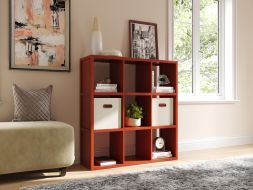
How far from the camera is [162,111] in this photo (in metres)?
3.42

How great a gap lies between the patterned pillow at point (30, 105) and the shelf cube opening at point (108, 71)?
0.68 metres

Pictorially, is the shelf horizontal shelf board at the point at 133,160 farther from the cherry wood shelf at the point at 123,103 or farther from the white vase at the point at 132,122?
the white vase at the point at 132,122

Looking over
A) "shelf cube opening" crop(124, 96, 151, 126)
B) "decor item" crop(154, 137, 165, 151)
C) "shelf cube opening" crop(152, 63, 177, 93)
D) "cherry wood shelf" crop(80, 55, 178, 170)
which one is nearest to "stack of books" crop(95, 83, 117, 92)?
"cherry wood shelf" crop(80, 55, 178, 170)

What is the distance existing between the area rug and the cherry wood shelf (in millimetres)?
516

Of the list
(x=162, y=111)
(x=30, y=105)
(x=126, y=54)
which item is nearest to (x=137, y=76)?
(x=126, y=54)

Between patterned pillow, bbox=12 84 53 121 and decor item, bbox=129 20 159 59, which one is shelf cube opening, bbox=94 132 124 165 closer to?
patterned pillow, bbox=12 84 53 121

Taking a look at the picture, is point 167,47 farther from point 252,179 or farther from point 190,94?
point 252,179

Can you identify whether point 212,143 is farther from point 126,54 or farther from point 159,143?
point 126,54

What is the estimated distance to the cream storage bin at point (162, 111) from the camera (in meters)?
3.38

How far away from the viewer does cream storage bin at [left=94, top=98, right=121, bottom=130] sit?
3.02 metres

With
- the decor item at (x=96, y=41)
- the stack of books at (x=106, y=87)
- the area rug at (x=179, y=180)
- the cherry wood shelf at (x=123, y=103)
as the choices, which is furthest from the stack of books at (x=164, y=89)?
the area rug at (x=179, y=180)

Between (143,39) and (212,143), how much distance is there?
1770 millimetres

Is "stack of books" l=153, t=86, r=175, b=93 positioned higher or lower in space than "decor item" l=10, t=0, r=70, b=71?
lower

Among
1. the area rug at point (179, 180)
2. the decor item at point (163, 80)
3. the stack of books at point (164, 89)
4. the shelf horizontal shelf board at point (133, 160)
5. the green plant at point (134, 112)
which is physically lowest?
the shelf horizontal shelf board at point (133, 160)
